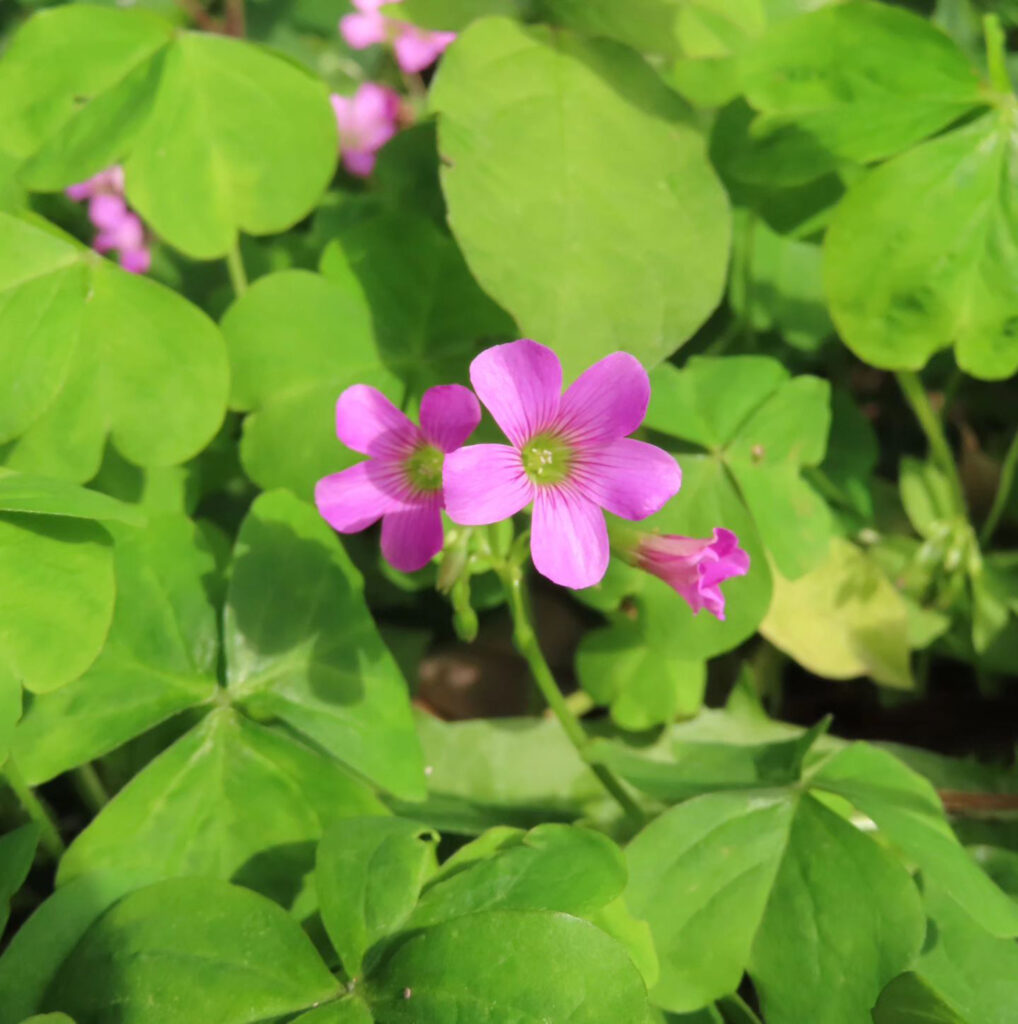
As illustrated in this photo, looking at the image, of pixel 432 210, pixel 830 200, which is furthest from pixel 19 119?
pixel 830 200

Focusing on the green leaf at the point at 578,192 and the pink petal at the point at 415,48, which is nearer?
the green leaf at the point at 578,192

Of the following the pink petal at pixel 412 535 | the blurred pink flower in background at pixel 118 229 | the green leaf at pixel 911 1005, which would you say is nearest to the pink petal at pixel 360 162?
the blurred pink flower in background at pixel 118 229

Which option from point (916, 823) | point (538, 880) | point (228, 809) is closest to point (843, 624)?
point (916, 823)

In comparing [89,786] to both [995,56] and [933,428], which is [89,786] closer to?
[933,428]

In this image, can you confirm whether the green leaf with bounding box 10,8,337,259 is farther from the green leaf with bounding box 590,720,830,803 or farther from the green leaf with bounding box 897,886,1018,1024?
the green leaf with bounding box 897,886,1018,1024

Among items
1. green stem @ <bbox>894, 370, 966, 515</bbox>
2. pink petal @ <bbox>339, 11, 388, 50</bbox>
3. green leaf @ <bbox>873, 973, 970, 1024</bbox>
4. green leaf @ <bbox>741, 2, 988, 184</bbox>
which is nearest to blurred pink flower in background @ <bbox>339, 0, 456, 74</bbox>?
pink petal @ <bbox>339, 11, 388, 50</bbox>

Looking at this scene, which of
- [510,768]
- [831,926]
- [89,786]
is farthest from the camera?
[510,768]

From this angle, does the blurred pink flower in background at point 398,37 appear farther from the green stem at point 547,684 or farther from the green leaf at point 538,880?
the green leaf at point 538,880
